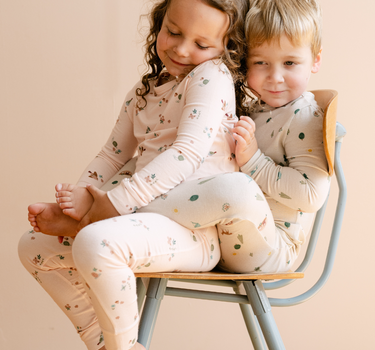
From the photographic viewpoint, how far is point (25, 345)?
4.75 ft

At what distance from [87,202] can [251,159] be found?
283mm

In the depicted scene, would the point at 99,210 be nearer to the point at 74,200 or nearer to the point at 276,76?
the point at 74,200

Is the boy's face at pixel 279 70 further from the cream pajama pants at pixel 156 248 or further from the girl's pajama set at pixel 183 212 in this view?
the cream pajama pants at pixel 156 248

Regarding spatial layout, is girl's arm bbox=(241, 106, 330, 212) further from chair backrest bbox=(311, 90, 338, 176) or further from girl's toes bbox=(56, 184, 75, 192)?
girl's toes bbox=(56, 184, 75, 192)

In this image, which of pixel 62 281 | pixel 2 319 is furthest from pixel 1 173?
pixel 62 281

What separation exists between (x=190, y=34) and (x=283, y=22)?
166 millimetres

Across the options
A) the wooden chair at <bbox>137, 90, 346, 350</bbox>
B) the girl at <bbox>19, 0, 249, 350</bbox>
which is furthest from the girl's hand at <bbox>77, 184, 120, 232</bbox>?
the wooden chair at <bbox>137, 90, 346, 350</bbox>

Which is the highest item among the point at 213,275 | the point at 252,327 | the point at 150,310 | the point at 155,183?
the point at 155,183

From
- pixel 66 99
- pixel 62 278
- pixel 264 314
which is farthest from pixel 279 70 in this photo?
pixel 66 99

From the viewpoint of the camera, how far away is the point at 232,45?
85 centimetres

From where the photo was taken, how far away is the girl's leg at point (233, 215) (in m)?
0.67

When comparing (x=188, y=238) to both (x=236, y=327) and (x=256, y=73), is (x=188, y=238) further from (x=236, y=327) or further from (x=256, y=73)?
(x=236, y=327)

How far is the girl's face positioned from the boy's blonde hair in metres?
0.06

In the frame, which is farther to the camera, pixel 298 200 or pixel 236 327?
pixel 236 327
